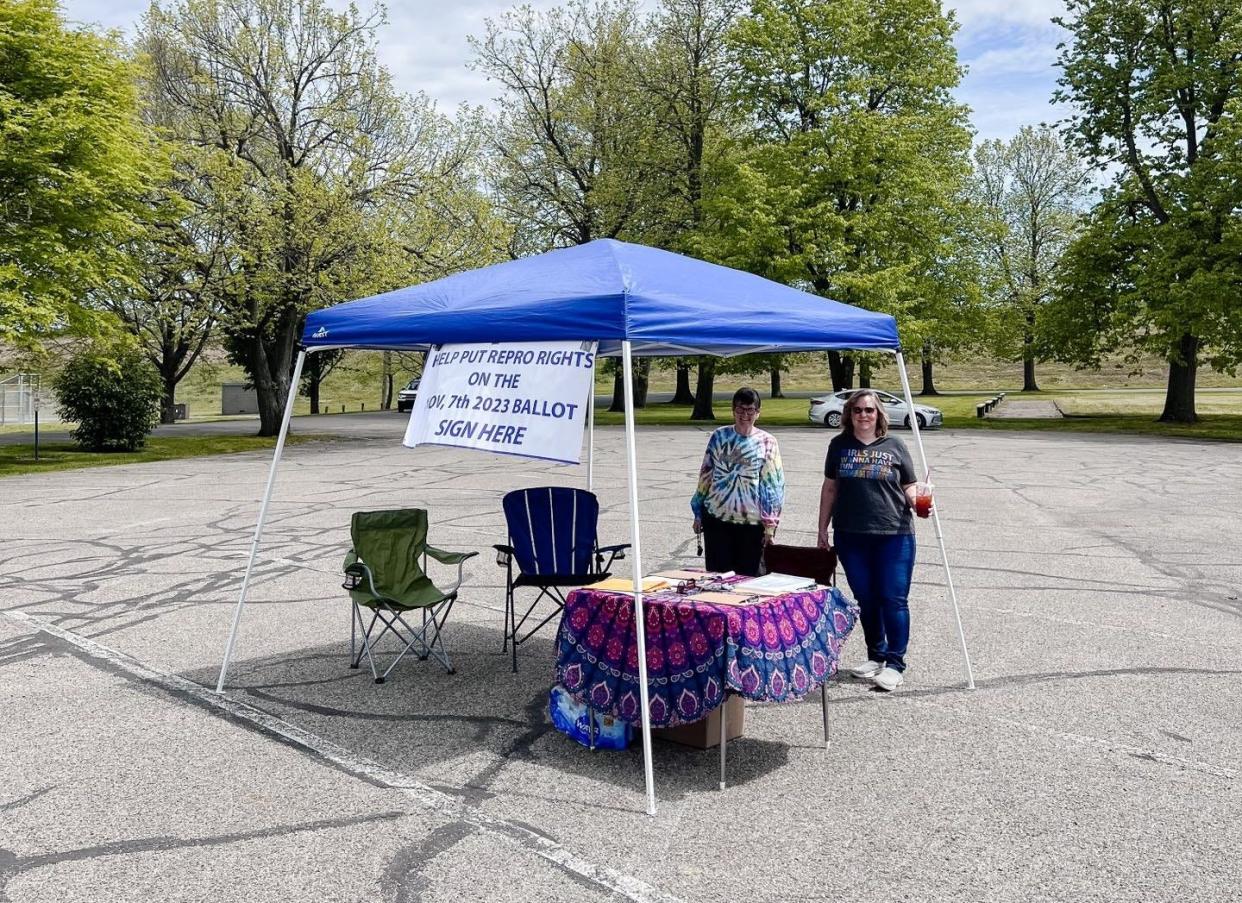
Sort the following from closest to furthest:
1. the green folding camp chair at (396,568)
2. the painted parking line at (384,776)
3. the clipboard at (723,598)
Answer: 1. the painted parking line at (384,776)
2. the clipboard at (723,598)
3. the green folding camp chair at (396,568)

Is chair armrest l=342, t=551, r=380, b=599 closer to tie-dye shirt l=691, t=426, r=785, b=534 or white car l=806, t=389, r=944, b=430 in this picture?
tie-dye shirt l=691, t=426, r=785, b=534

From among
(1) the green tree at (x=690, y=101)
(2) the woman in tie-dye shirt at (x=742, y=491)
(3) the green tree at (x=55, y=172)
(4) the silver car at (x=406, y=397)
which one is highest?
(1) the green tree at (x=690, y=101)

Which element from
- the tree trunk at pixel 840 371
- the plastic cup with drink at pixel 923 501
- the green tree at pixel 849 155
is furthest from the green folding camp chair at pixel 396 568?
the tree trunk at pixel 840 371

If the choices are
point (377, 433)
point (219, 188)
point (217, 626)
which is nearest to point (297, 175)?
point (219, 188)

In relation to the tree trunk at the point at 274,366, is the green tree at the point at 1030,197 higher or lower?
higher

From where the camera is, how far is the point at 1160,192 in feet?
99.1

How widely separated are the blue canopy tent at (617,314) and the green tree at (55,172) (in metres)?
15.6

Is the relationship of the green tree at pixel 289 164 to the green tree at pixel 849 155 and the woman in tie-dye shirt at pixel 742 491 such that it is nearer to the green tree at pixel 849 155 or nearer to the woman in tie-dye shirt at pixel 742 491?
the green tree at pixel 849 155

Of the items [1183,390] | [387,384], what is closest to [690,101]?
[1183,390]

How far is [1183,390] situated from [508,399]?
32.4 m

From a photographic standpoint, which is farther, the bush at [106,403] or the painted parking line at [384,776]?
the bush at [106,403]

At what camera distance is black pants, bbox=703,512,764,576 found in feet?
21.0

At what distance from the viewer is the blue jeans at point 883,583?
227 inches

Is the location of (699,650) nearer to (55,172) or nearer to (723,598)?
(723,598)
